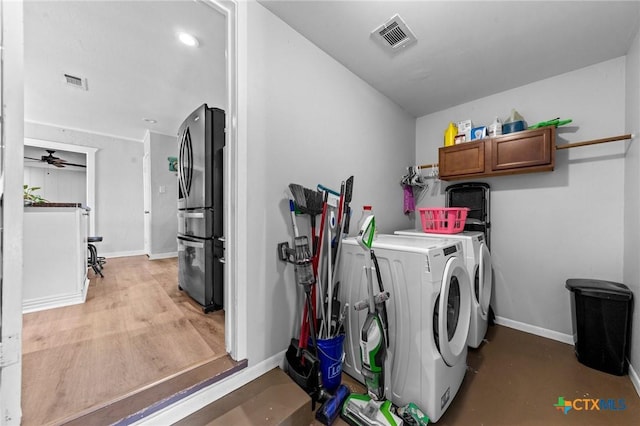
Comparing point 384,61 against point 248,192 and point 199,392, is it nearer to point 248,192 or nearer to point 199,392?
point 248,192

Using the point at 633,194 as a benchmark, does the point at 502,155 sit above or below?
above

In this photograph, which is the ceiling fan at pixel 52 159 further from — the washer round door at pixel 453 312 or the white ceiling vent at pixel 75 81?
the washer round door at pixel 453 312

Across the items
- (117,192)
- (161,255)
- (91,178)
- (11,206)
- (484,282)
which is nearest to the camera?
(11,206)

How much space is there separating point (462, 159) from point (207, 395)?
9.35ft

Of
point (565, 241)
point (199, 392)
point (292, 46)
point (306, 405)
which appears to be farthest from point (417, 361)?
point (292, 46)

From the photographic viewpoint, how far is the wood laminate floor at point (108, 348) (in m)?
1.14

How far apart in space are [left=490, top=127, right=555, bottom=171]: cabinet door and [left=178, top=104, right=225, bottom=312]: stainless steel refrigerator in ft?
8.43

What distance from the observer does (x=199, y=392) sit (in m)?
1.22

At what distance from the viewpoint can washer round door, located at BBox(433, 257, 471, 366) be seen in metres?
1.27

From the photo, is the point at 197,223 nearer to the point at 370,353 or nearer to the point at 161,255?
the point at 370,353

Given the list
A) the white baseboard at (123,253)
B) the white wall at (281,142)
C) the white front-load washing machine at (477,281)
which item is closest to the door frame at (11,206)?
the white wall at (281,142)

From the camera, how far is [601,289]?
5.61ft

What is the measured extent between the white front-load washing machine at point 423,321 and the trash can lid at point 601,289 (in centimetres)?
99

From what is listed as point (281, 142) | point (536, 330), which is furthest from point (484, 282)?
point (281, 142)
